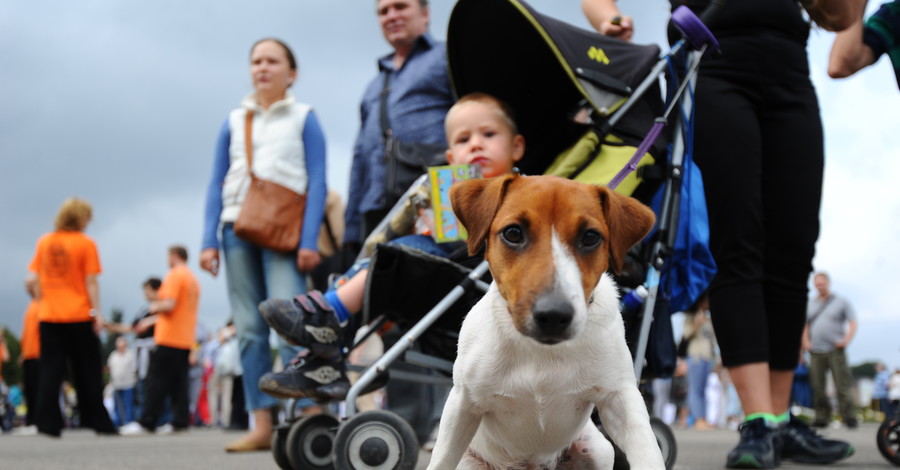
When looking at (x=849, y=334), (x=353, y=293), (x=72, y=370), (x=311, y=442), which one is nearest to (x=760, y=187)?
(x=353, y=293)

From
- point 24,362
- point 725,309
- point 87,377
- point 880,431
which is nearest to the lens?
point 725,309

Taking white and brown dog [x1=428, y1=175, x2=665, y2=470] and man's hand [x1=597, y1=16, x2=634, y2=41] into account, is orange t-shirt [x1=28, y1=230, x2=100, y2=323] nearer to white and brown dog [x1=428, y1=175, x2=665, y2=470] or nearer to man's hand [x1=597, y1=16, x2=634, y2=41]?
man's hand [x1=597, y1=16, x2=634, y2=41]

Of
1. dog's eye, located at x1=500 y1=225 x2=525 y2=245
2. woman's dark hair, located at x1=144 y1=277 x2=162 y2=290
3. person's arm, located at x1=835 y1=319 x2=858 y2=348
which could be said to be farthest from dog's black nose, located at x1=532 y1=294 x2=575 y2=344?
woman's dark hair, located at x1=144 y1=277 x2=162 y2=290

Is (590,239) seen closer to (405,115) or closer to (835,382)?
(405,115)

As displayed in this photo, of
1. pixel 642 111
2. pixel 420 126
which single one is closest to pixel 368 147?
pixel 420 126

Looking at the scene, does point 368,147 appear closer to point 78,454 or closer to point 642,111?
point 642,111

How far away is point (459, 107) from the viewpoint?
12.6 ft

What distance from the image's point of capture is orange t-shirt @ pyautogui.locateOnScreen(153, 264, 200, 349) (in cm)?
947

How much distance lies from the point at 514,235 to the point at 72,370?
7.20m

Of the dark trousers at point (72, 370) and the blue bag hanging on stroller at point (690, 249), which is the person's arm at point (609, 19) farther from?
the dark trousers at point (72, 370)

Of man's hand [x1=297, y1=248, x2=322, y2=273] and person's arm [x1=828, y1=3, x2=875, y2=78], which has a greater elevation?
person's arm [x1=828, y1=3, x2=875, y2=78]

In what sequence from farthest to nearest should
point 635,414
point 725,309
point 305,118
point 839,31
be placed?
point 305,118, point 725,309, point 839,31, point 635,414

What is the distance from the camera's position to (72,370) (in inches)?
325

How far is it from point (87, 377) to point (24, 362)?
3442 millimetres
